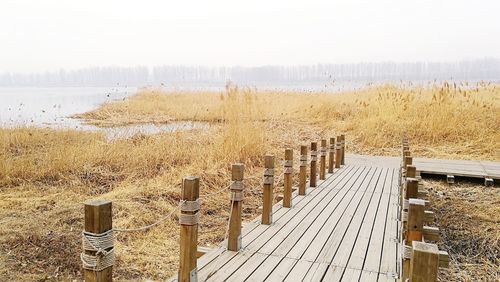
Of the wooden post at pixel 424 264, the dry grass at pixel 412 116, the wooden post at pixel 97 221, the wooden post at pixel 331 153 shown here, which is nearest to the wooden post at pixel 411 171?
the wooden post at pixel 424 264

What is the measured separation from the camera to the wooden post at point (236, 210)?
3.49 meters

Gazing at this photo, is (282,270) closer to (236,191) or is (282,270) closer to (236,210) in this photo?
(236,210)

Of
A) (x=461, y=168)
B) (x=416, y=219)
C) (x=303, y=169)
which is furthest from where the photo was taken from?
(x=461, y=168)

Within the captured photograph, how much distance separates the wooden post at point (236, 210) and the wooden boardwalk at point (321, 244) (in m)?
0.08

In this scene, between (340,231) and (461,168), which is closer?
(340,231)

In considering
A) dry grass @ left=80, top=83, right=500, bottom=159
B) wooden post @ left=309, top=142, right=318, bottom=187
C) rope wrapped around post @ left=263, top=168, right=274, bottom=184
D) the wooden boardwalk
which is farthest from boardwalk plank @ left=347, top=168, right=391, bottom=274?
dry grass @ left=80, top=83, right=500, bottom=159

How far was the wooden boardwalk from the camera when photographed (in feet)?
10.1

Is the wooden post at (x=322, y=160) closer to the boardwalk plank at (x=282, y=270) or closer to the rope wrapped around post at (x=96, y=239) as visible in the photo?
the boardwalk plank at (x=282, y=270)

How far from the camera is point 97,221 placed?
2064mm

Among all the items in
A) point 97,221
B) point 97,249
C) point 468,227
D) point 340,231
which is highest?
point 97,221

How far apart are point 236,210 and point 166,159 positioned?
4627 mm

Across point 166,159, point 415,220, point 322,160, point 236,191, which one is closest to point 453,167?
point 322,160

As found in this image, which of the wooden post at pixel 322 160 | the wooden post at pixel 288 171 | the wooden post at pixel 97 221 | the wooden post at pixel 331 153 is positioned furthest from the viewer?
the wooden post at pixel 331 153

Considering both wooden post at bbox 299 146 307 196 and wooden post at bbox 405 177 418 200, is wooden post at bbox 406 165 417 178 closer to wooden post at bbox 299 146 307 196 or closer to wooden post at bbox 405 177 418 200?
wooden post at bbox 405 177 418 200
